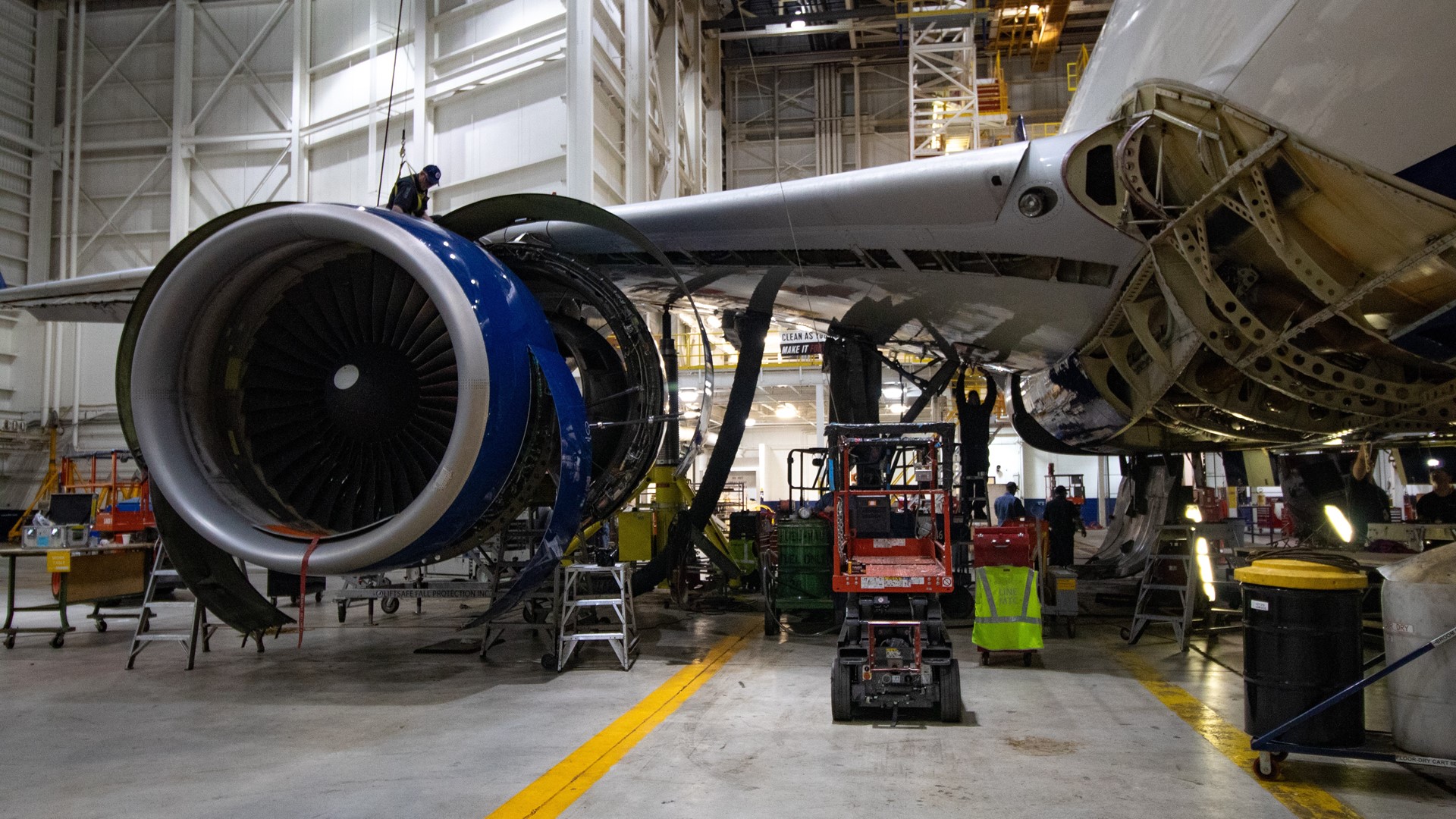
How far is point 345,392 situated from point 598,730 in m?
2.52

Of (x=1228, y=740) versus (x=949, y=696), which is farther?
(x=949, y=696)

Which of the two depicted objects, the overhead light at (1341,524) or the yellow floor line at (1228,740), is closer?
the yellow floor line at (1228,740)

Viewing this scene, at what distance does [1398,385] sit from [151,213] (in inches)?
1045

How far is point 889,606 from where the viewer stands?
5363 millimetres

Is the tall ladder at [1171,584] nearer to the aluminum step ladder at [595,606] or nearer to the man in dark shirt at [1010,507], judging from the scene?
the man in dark shirt at [1010,507]

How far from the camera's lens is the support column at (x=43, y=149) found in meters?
24.0

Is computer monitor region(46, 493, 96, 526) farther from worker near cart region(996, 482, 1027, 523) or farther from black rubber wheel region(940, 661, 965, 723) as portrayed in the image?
black rubber wheel region(940, 661, 965, 723)

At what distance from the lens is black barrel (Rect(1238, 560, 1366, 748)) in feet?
12.8

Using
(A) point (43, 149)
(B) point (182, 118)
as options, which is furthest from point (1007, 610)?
(A) point (43, 149)

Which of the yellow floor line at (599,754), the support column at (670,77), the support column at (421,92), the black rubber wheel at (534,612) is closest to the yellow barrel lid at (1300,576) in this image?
the yellow floor line at (599,754)

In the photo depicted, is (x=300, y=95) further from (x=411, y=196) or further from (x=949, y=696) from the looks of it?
(x=949, y=696)

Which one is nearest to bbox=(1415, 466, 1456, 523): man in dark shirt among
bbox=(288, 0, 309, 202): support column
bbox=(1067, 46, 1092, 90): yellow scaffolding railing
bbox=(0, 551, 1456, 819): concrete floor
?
bbox=(0, 551, 1456, 819): concrete floor

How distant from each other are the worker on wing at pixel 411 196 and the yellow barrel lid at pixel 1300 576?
4.87 metres

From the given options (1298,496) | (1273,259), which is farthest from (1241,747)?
(1298,496)
